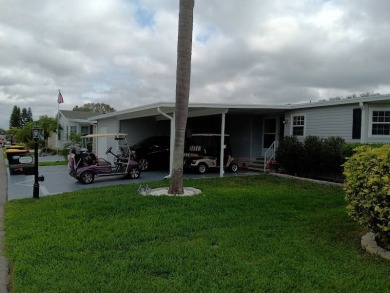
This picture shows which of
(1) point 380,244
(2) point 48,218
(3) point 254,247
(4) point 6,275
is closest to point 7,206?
(2) point 48,218

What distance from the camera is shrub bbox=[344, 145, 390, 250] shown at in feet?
15.4

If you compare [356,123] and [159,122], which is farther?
[159,122]

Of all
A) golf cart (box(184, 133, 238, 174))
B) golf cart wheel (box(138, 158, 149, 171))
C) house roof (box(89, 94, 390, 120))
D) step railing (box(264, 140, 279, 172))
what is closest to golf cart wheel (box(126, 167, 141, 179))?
golf cart (box(184, 133, 238, 174))

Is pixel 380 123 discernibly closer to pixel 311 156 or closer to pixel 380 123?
pixel 380 123

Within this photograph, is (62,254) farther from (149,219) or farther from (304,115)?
(304,115)

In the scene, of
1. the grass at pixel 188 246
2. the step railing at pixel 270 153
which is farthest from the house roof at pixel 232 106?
the grass at pixel 188 246

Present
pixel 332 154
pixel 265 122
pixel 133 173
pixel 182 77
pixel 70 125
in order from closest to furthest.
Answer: pixel 182 77
pixel 332 154
pixel 133 173
pixel 265 122
pixel 70 125

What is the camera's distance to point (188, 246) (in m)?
5.12

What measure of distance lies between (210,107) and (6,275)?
9771 millimetres

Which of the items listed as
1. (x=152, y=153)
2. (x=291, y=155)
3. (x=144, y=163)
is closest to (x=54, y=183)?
(x=144, y=163)

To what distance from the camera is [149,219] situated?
661cm

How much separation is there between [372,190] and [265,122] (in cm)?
1272

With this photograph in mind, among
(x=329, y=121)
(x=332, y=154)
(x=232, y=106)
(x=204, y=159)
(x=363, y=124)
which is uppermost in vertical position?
(x=232, y=106)

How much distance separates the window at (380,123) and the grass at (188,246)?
468 cm
